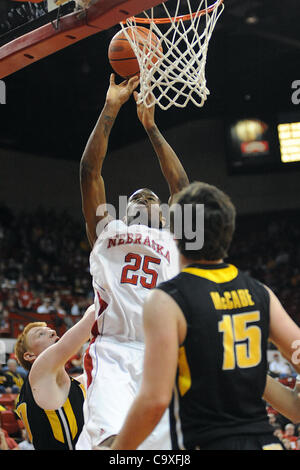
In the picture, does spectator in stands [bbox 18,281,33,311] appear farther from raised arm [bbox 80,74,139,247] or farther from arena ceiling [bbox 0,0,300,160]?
raised arm [bbox 80,74,139,247]

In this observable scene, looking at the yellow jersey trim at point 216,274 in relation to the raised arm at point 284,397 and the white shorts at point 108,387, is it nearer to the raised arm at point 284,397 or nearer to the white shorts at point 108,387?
the raised arm at point 284,397

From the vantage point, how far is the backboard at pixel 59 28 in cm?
→ 330

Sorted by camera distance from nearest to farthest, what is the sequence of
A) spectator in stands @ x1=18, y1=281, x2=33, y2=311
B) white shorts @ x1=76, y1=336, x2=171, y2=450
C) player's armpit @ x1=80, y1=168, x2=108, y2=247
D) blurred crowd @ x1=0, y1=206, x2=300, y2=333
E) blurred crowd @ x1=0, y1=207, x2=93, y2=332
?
white shorts @ x1=76, y1=336, x2=171, y2=450
player's armpit @ x1=80, y1=168, x2=108, y2=247
spectator in stands @ x1=18, y1=281, x2=33, y2=311
blurred crowd @ x1=0, y1=207, x2=93, y2=332
blurred crowd @ x1=0, y1=206, x2=300, y2=333

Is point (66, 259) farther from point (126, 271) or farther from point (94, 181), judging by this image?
point (126, 271)

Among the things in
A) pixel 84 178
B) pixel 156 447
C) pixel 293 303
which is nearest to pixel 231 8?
pixel 293 303

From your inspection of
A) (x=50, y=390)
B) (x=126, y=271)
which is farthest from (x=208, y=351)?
(x=50, y=390)

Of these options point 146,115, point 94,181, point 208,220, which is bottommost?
point 208,220

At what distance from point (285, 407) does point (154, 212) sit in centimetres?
126

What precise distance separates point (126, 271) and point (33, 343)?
34.4 inches

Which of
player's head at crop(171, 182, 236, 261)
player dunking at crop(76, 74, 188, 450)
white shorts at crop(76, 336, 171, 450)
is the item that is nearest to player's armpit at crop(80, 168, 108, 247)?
player dunking at crop(76, 74, 188, 450)

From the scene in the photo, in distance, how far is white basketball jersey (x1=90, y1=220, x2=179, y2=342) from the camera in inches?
115

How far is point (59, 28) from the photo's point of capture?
3.59 m

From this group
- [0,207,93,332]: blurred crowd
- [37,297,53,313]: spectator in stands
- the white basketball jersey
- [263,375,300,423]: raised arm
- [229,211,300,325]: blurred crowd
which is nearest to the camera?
[263,375,300,423]: raised arm

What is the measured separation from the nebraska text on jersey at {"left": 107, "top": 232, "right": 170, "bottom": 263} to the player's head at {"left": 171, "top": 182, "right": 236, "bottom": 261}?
100 centimetres
